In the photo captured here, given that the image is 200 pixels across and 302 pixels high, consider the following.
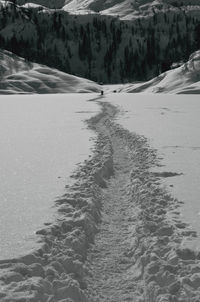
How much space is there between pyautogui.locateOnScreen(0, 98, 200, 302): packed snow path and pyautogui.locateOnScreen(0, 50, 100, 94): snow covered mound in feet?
398

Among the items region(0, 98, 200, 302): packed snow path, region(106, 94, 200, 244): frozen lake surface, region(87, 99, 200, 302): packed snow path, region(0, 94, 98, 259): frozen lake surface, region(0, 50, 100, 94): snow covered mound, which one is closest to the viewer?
region(0, 98, 200, 302): packed snow path

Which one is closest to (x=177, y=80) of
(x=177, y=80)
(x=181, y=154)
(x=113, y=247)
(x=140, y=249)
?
(x=177, y=80)

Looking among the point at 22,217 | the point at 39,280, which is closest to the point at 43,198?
the point at 22,217

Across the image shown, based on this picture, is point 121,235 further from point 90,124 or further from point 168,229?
point 90,124

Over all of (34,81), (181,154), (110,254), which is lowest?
(110,254)

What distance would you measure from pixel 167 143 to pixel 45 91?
404 ft

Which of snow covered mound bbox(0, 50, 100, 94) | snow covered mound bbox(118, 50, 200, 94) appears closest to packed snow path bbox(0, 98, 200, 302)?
snow covered mound bbox(118, 50, 200, 94)

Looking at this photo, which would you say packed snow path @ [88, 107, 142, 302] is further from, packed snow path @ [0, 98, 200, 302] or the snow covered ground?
the snow covered ground

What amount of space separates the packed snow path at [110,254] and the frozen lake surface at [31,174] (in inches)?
16.8

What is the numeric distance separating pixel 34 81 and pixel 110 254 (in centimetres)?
14363

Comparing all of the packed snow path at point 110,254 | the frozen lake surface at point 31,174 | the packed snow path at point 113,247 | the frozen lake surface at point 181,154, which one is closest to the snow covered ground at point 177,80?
the frozen lake surface at point 181,154

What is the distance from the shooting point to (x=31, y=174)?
530 inches

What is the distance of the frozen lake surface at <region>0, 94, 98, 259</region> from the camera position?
8.34 meters

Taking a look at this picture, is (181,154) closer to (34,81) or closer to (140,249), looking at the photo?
(140,249)
